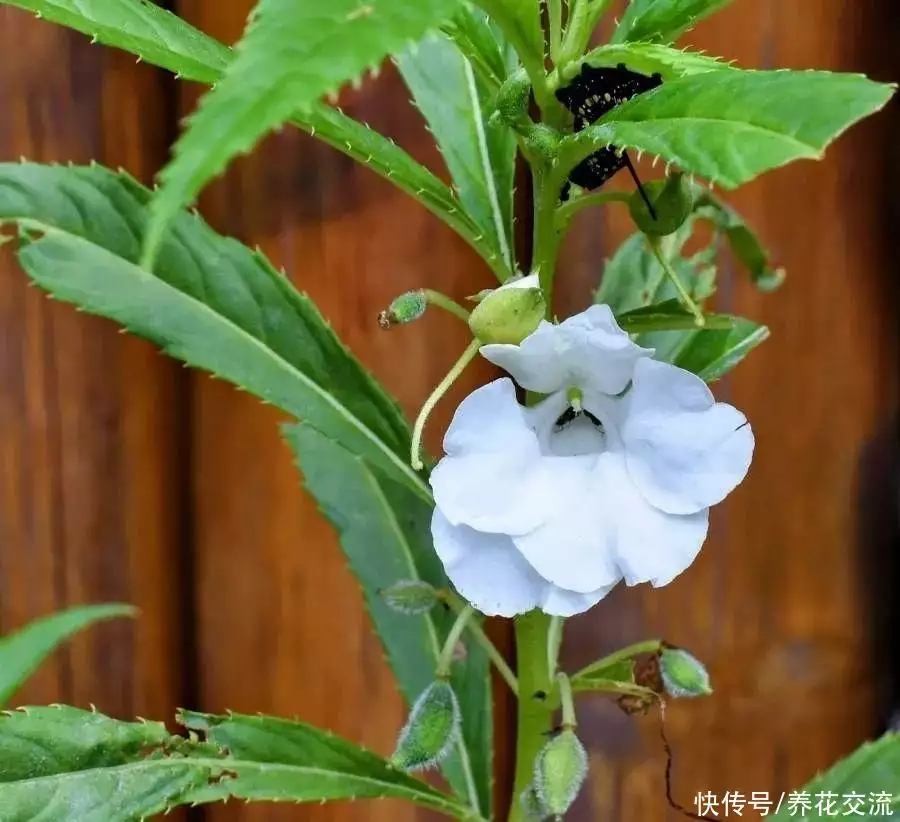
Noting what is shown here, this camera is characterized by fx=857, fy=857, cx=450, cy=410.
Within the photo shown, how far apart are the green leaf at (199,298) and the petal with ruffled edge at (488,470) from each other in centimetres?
10

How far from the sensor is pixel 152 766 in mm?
317

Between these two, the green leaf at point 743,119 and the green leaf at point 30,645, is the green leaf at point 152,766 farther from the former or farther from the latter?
the green leaf at point 743,119

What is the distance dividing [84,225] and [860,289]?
0.44m

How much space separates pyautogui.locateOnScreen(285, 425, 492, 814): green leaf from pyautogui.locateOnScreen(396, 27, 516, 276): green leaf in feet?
0.45

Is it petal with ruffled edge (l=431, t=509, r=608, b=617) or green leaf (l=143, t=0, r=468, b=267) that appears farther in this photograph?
petal with ruffled edge (l=431, t=509, r=608, b=617)

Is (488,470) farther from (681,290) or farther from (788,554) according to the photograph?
(788,554)

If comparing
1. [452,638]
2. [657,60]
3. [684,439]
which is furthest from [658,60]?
[452,638]

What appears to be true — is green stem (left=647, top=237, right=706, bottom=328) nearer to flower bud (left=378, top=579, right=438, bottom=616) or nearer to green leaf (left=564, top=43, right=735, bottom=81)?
green leaf (left=564, top=43, right=735, bottom=81)

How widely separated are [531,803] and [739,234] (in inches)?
10.6

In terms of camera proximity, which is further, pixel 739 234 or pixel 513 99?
pixel 739 234

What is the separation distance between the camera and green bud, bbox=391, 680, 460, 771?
1.09ft

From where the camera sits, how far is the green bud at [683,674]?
320 millimetres

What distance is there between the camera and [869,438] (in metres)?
0.53

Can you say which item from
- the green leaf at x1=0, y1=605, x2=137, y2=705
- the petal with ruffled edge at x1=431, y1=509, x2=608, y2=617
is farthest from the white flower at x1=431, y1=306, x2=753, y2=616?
the green leaf at x1=0, y1=605, x2=137, y2=705
